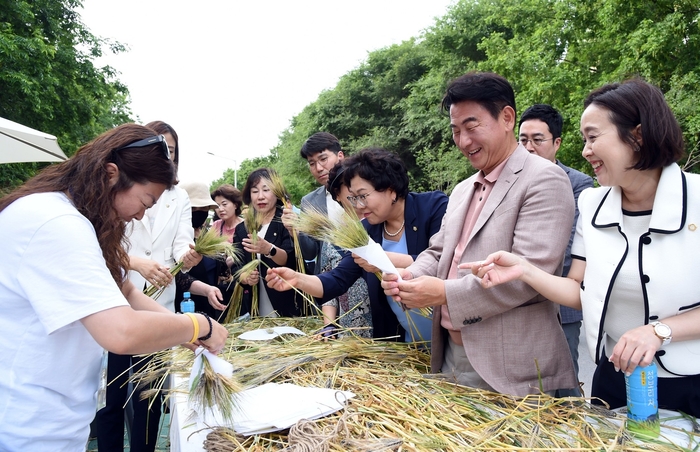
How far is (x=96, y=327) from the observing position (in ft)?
4.61

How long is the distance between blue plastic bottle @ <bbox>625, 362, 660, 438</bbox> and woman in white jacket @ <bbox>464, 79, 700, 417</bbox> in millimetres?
27

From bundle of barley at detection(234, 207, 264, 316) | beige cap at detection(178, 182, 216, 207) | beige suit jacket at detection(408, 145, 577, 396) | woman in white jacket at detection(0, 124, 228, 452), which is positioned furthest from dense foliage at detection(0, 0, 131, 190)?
beige suit jacket at detection(408, 145, 577, 396)

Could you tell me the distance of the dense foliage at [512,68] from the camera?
32.4 feet

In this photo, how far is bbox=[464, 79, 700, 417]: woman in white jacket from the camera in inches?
59.1

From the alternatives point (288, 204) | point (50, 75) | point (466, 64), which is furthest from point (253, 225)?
point (466, 64)

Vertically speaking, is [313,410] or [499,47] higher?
[499,47]

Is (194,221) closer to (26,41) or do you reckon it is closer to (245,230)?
(245,230)

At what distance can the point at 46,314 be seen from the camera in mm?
1402

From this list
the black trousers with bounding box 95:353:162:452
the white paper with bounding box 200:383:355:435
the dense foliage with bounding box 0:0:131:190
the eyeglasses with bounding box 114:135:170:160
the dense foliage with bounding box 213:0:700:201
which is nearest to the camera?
the white paper with bounding box 200:383:355:435

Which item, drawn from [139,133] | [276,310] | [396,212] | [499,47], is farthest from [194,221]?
[499,47]

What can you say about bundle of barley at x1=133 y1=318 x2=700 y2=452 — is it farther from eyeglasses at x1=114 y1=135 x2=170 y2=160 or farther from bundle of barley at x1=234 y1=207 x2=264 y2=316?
bundle of barley at x1=234 y1=207 x2=264 y2=316

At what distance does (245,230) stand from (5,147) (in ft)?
9.73

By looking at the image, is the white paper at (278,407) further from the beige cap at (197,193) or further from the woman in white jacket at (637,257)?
the beige cap at (197,193)

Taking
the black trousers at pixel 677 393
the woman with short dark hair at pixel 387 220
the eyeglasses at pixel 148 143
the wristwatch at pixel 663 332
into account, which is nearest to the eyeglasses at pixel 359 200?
the woman with short dark hair at pixel 387 220
